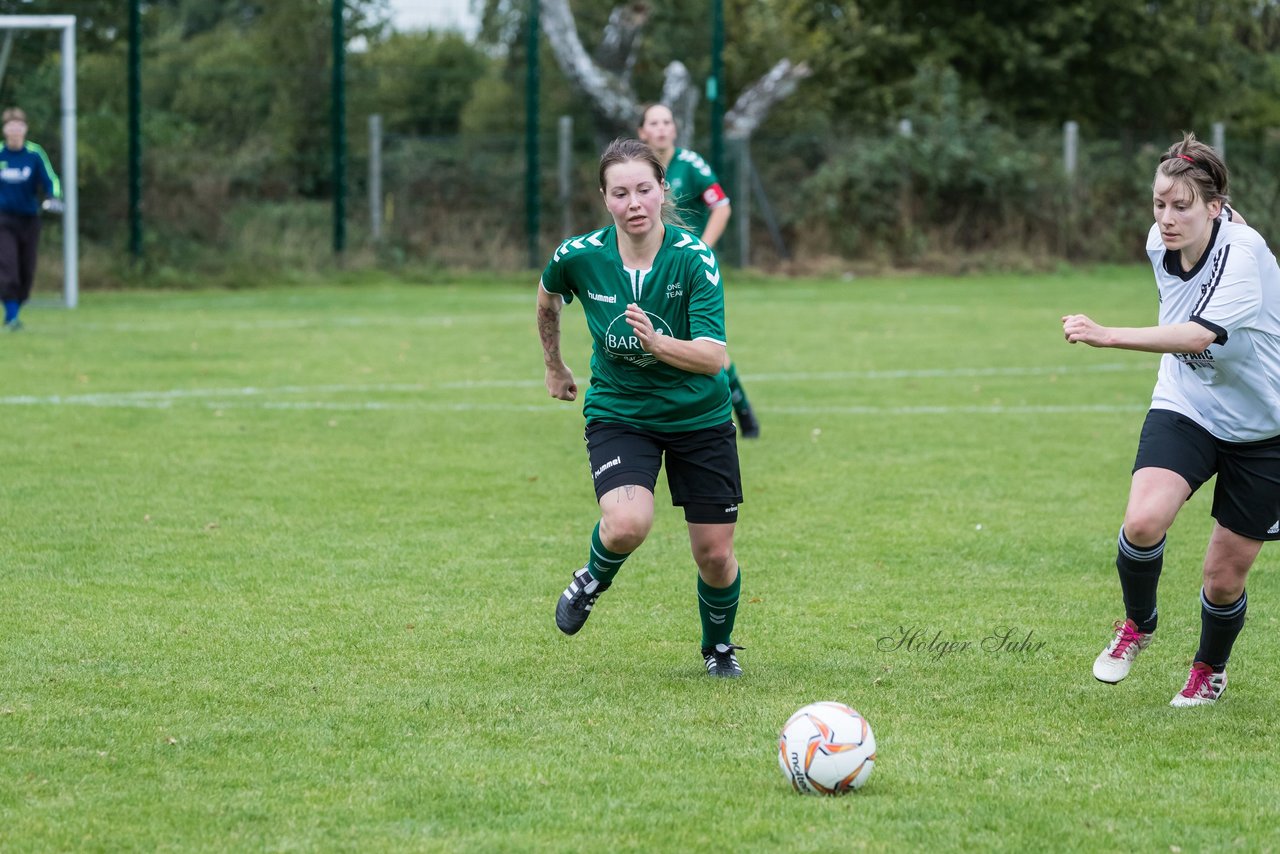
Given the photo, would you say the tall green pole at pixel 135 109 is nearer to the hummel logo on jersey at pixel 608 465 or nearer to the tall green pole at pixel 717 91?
the tall green pole at pixel 717 91

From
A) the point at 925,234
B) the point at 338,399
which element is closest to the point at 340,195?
the point at 925,234

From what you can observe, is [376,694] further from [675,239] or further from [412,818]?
[675,239]

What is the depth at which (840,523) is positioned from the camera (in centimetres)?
822

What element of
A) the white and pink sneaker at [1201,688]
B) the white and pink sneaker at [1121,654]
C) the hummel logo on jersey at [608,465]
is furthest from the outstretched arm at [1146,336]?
the hummel logo on jersey at [608,465]

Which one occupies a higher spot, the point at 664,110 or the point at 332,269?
the point at 664,110

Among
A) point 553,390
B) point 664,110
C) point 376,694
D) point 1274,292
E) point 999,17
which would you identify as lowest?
point 376,694

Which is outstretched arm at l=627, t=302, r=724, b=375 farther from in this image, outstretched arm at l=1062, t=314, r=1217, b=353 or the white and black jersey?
the white and black jersey

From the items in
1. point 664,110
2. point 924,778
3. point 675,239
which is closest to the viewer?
point 924,778

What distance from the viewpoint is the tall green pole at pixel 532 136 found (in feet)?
84.9

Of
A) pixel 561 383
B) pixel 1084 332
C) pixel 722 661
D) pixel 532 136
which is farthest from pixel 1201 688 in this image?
pixel 532 136

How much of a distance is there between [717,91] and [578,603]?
21.5m

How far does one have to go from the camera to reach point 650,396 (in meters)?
5.54

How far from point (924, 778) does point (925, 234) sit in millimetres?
25109

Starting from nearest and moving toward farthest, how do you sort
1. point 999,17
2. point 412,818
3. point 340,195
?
point 412,818 → point 340,195 → point 999,17
